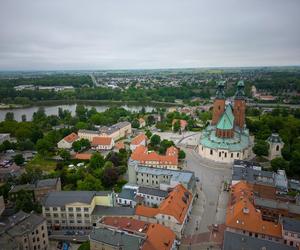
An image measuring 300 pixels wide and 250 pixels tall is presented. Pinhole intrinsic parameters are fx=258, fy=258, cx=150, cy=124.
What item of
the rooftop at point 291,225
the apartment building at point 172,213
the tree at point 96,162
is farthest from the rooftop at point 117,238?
the tree at point 96,162

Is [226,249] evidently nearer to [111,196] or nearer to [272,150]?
[111,196]

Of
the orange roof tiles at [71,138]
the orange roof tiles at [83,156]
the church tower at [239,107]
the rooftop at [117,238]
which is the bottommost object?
the orange roof tiles at [83,156]

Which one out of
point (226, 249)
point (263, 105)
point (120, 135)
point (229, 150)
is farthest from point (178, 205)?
point (263, 105)

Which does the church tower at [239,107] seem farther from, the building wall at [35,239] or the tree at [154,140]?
the building wall at [35,239]

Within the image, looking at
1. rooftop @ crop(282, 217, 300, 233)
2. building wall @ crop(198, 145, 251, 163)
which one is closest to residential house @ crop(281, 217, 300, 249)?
rooftop @ crop(282, 217, 300, 233)

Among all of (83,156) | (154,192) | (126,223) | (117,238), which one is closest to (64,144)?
(83,156)

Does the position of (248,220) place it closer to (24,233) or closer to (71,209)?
(71,209)

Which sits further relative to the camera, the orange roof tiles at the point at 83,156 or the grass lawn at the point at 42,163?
the orange roof tiles at the point at 83,156
